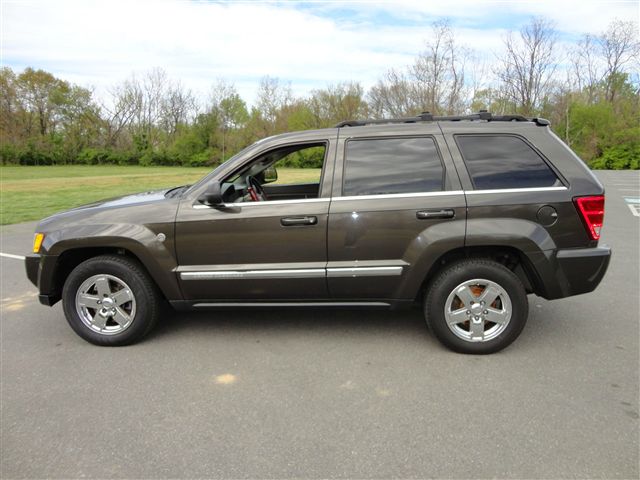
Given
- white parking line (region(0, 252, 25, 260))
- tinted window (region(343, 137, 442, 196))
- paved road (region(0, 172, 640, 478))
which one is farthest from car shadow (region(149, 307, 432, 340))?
white parking line (region(0, 252, 25, 260))

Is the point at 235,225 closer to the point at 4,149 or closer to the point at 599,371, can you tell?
the point at 599,371

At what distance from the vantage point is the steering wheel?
425 centimetres

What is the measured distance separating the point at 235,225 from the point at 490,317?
83.0 inches

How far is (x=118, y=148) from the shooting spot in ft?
222

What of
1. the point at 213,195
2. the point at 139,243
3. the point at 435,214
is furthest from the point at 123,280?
the point at 435,214

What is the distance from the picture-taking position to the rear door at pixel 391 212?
3496mm

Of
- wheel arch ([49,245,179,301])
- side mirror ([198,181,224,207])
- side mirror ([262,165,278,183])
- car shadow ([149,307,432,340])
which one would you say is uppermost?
side mirror ([262,165,278,183])

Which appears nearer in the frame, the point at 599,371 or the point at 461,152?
the point at 599,371

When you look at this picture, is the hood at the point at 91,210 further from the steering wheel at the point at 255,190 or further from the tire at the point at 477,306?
the tire at the point at 477,306

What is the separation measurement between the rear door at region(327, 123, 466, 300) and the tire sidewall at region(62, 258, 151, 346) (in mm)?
1555

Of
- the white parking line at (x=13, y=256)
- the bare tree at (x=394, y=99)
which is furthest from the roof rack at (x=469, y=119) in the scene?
the bare tree at (x=394, y=99)

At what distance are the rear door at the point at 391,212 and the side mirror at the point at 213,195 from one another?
2.86 ft

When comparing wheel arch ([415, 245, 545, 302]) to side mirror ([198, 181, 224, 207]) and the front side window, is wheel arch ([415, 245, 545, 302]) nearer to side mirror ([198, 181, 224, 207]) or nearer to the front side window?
the front side window

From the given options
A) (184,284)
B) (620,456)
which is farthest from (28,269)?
(620,456)
